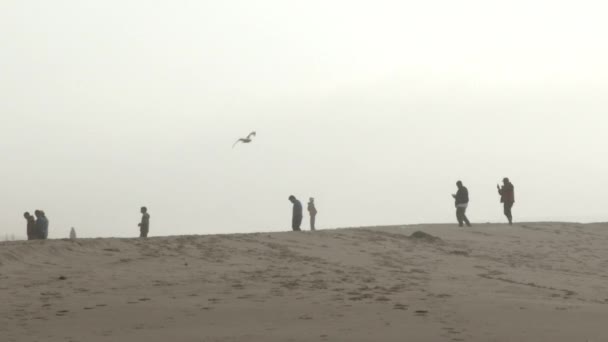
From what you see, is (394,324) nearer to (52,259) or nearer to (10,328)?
(10,328)

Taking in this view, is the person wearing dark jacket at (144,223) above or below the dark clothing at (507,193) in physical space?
below

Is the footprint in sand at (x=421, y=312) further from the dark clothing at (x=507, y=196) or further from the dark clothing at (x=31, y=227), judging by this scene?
the dark clothing at (x=507, y=196)

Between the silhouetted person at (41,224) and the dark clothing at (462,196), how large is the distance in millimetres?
10800

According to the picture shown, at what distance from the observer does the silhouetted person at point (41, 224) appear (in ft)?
67.7

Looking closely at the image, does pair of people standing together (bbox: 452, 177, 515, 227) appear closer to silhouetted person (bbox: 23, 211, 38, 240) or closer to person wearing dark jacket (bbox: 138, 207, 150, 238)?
person wearing dark jacket (bbox: 138, 207, 150, 238)

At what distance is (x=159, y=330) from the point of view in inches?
368

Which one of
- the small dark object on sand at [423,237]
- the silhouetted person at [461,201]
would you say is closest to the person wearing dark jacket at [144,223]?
the small dark object on sand at [423,237]

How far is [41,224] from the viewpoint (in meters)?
20.6

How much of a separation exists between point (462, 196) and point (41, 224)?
11132 mm

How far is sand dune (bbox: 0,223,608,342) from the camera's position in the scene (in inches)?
365

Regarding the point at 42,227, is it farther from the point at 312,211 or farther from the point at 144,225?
the point at 312,211

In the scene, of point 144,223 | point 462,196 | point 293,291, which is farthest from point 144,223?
point 293,291

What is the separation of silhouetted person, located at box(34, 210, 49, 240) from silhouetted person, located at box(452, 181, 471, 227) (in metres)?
10.7

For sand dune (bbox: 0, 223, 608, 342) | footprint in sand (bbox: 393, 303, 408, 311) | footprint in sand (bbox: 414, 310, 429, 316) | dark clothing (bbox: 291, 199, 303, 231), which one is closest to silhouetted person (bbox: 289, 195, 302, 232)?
dark clothing (bbox: 291, 199, 303, 231)
